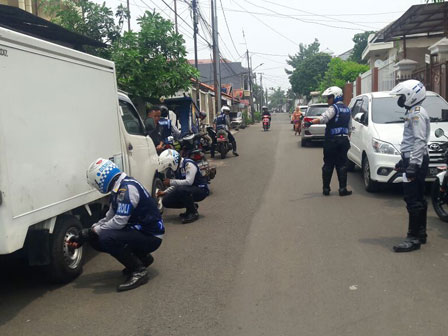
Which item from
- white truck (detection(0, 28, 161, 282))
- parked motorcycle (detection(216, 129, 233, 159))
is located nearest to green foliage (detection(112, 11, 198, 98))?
→ parked motorcycle (detection(216, 129, 233, 159))

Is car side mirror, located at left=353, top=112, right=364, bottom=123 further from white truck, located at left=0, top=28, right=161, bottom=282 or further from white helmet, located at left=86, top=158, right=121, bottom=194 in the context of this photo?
white helmet, located at left=86, top=158, right=121, bottom=194

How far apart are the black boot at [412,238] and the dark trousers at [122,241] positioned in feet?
9.16

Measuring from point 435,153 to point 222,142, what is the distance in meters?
8.52

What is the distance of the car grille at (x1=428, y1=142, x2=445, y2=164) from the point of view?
7.91 meters

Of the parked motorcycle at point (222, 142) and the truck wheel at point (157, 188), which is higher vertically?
the parked motorcycle at point (222, 142)

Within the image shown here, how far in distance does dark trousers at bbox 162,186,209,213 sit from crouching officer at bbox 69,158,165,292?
236 centimetres

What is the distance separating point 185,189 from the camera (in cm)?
741

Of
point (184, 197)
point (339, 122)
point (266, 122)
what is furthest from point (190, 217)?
point (266, 122)

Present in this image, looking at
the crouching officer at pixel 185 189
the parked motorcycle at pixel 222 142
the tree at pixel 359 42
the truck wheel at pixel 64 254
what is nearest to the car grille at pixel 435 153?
the crouching officer at pixel 185 189

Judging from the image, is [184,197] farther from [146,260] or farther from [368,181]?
[368,181]

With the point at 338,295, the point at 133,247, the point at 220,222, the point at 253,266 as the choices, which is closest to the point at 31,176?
the point at 133,247

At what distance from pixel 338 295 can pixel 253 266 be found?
113 centimetres

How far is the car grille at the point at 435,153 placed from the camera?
7.91m

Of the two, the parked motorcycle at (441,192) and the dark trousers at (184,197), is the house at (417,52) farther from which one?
the dark trousers at (184,197)
